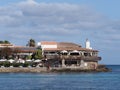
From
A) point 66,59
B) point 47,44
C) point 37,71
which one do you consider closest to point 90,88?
point 37,71

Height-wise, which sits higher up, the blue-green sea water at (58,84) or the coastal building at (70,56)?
the coastal building at (70,56)

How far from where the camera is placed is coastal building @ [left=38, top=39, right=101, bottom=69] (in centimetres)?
13100

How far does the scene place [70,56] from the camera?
132 meters

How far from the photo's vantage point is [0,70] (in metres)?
122

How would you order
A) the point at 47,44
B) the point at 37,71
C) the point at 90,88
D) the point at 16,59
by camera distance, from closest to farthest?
the point at 90,88 → the point at 37,71 → the point at 16,59 → the point at 47,44

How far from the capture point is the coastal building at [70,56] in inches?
5157

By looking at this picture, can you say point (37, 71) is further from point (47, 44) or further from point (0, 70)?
point (47, 44)

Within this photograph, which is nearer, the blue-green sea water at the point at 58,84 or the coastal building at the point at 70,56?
the blue-green sea water at the point at 58,84

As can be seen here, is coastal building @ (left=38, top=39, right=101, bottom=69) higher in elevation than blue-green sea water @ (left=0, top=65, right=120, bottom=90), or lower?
higher

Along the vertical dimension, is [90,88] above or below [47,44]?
below

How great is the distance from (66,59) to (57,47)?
9.35m

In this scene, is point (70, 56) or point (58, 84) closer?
point (58, 84)

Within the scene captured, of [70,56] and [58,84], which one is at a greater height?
[70,56]

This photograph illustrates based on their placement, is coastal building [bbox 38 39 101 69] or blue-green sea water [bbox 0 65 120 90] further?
→ coastal building [bbox 38 39 101 69]
